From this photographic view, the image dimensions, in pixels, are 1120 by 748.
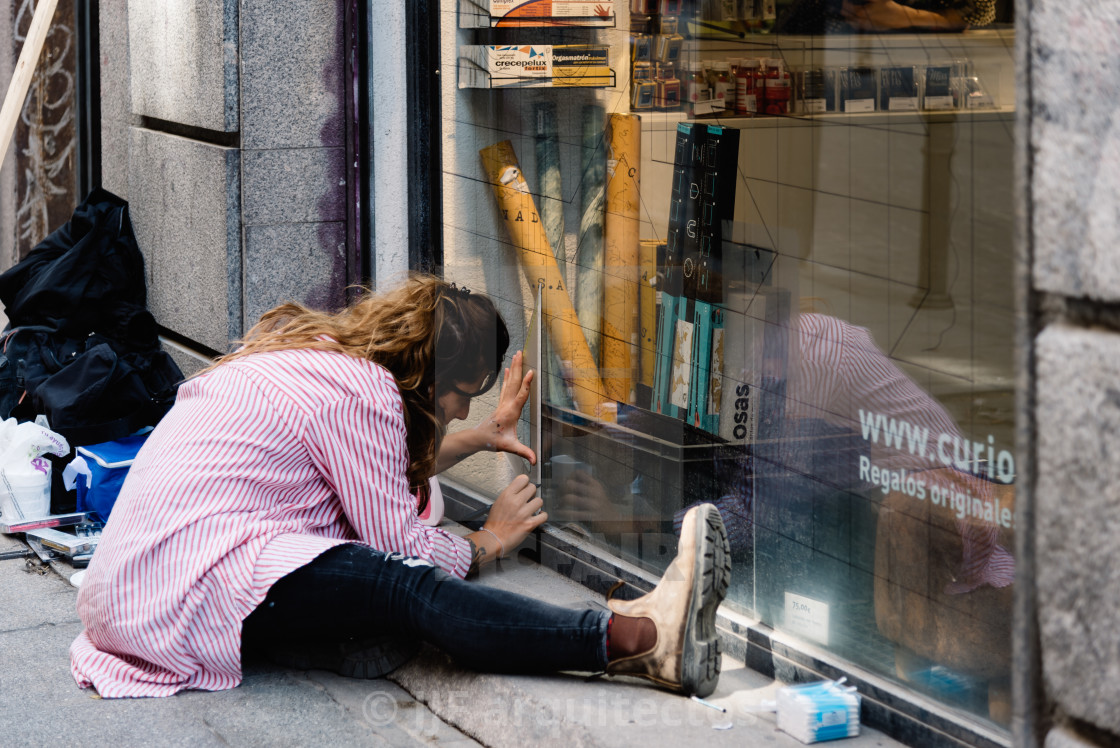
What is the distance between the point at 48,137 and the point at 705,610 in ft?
18.2

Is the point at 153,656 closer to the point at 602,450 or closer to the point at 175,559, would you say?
the point at 175,559

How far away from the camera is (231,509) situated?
2924 mm

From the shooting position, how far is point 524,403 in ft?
12.1

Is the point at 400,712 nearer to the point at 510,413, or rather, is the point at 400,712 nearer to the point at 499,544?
the point at 499,544

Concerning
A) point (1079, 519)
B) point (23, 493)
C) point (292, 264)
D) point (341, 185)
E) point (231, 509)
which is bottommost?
point (23, 493)

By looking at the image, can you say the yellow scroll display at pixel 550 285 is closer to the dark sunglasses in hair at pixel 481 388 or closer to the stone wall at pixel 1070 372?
the dark sunglasses in hair at pixel 481 388

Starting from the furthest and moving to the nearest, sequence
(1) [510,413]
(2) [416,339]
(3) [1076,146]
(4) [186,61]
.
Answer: (4) [186,61] < (1) [510,413] < (2) [416,339] < (3) [1076,146]

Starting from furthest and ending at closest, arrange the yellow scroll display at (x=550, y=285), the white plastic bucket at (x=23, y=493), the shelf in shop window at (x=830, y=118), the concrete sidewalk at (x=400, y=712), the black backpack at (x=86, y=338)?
the black backpack at (x=86, y=338) < the white plastic bucket at (x=23, y=493) < the yellow scroll display at (x=550, y=285) < the concrete sidewalk at (x=400, y=712) < the shelf in shop window at (x=830, y=118)

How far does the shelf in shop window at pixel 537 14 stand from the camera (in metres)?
3.36

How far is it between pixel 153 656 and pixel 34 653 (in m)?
0.52

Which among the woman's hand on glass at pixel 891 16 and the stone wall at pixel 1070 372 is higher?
the woman's hand on glass at pixel 891 16

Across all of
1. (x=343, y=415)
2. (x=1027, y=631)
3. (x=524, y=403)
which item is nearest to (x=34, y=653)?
(x=343, y=415)

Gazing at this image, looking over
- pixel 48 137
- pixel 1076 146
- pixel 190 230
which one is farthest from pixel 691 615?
pixel 48 137

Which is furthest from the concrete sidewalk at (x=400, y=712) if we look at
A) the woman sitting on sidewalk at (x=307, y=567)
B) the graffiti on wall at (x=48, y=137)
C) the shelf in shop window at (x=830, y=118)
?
the graffiti on wall at (x=48, y=137)
